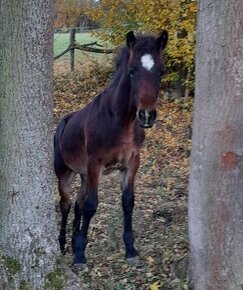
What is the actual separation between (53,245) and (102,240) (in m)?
1.78

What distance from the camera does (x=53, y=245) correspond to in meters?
4.70

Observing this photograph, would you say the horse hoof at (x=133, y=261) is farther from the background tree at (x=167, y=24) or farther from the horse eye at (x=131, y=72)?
the background tree at (x=167, y=24)

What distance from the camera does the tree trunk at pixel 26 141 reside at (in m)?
4.18

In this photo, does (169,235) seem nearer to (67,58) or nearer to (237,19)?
(237,19)

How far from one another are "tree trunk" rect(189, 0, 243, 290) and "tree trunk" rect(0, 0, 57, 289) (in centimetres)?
116

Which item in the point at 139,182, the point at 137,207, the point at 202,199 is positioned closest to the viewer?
the point at 202,199

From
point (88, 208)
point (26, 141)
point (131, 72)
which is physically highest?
point (131, 72)

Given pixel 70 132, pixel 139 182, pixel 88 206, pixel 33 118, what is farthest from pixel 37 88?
pixel 139 182

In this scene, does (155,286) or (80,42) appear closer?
(155,286)

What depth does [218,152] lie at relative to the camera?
Answer: 13.3ft

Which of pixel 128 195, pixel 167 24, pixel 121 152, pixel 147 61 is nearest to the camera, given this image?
pixel 147 61

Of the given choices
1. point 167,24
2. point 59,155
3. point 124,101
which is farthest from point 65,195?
point 167,24

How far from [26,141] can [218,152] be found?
57.8 inches

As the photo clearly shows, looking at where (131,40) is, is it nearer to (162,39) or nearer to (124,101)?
(162,39)
